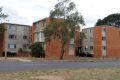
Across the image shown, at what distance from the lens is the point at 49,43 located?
204 feet

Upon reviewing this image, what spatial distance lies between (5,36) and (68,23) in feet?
77.4

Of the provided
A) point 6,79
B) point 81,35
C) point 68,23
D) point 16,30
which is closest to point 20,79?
point 6,79

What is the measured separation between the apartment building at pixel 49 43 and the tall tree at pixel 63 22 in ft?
21.1

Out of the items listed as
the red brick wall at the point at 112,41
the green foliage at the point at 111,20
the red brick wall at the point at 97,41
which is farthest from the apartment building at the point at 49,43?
the green foliage at the point at 111,20

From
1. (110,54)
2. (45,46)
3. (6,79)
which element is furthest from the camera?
(110,54)

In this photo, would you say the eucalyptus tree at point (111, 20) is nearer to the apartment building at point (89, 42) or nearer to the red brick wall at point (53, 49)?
the apartment building at point (89, 42)

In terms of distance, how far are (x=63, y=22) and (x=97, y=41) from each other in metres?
27.7

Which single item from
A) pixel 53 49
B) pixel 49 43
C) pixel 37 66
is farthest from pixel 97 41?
pixel 37 66

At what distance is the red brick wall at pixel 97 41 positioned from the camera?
260 ft

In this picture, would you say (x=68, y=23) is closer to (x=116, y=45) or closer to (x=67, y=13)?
(x=67, y=13)

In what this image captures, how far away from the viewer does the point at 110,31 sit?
78.8 meters

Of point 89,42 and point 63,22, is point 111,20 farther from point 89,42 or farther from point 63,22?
point 63,22

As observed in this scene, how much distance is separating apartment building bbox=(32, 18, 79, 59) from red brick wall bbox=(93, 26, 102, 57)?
36.2ft

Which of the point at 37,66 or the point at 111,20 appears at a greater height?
the point at 111,20
